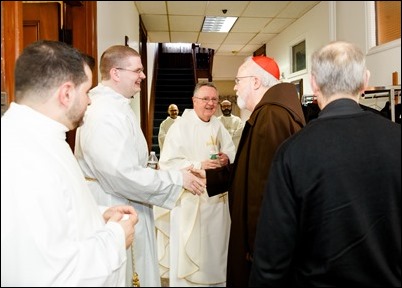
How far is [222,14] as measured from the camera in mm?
1815

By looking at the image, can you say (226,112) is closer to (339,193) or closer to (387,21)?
(387,21)

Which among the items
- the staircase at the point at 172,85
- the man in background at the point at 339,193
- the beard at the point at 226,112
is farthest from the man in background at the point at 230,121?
the man in background at the point at 339,193

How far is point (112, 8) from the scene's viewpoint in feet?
5.24

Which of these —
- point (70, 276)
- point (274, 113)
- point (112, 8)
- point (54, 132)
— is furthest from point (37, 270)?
point (112, 8)

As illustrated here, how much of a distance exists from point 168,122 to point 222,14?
0.65m

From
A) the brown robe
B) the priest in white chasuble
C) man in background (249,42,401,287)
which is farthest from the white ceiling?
man in background (249,42,401,287)

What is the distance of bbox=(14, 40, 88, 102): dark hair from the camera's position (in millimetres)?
654

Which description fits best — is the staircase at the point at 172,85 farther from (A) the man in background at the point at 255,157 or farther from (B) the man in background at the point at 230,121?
(A) the man in background at the point at 255,157

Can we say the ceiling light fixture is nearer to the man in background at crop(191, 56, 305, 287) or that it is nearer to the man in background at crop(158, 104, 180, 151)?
the man in background at crop(158, 104, 180, 151)

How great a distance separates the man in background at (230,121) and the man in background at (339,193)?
117 cm

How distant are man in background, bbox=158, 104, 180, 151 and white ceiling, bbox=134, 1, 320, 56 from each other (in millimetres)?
388

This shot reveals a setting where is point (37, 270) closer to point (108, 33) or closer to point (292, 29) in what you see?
point (108, 33)

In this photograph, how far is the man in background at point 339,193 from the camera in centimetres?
72

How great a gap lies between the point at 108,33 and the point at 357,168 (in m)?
1.42
